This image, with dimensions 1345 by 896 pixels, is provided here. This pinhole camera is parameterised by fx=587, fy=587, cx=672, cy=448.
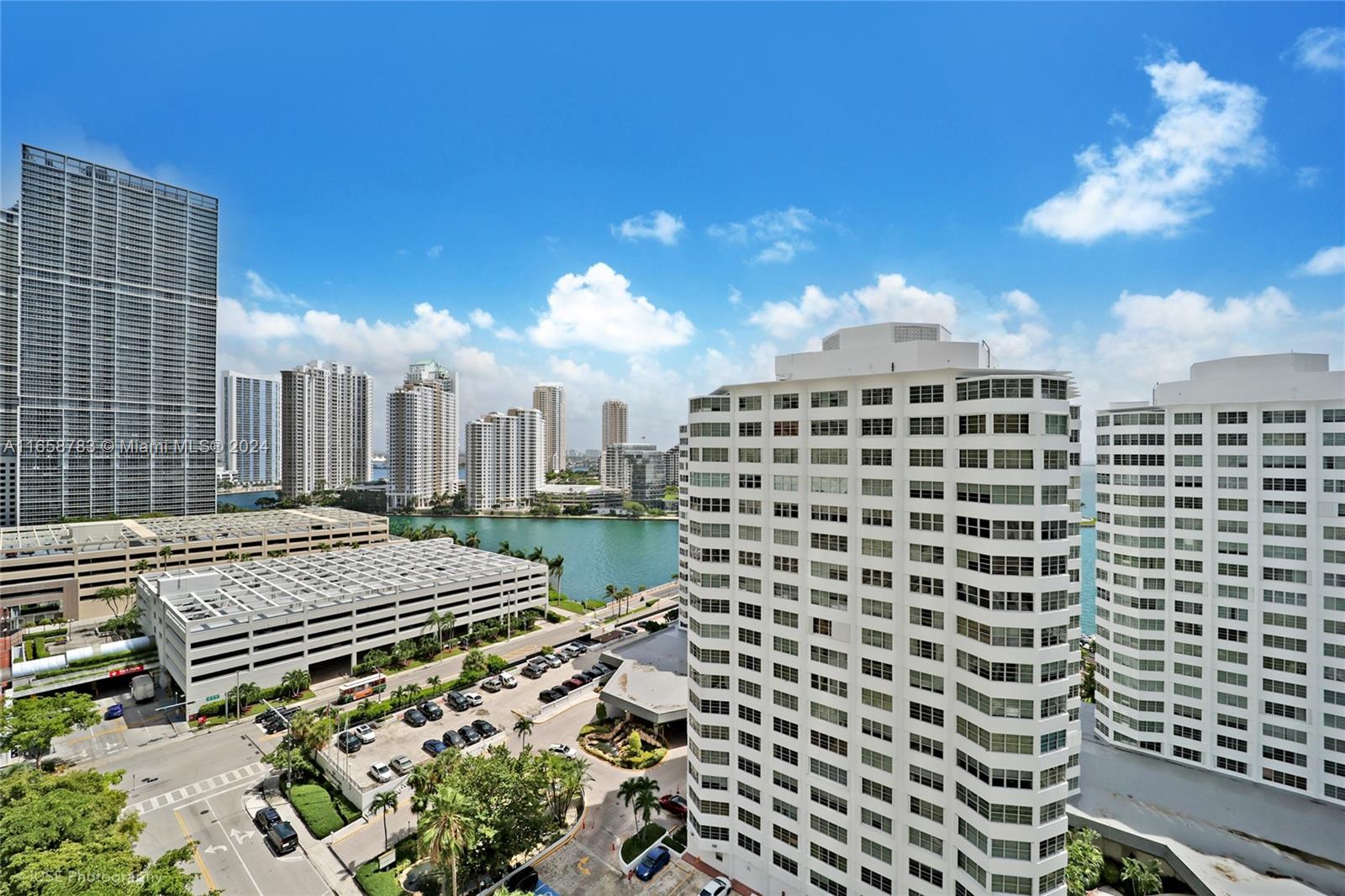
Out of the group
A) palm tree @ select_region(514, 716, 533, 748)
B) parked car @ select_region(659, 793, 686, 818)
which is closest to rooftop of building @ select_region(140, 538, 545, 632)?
palm tree @ select_region(514, 716, 533, 748)

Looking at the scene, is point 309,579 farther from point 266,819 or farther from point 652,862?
point 652,862

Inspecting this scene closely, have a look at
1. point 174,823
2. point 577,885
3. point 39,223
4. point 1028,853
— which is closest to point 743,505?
point 1028,853

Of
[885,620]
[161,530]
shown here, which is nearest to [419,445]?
[161,530]

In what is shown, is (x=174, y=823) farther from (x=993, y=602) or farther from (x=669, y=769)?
(x=993, y=602)

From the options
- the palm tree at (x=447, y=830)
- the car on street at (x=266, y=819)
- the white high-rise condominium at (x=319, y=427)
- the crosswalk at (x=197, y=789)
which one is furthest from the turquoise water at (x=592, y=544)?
the palm tree at (x=447, y=830)

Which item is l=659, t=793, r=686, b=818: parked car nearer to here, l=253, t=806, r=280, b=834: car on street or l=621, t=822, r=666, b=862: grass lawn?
l=621, t=822, r=666, b=862: grass lawn

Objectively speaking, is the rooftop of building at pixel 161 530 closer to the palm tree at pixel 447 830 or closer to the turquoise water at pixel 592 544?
the turquoise water at pixel 592 544

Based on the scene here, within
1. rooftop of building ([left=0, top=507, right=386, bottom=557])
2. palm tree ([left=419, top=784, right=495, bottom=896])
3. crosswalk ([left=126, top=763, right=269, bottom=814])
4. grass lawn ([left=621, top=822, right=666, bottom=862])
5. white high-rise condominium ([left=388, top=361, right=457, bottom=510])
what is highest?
white high-rise condominium ([left=388, top=361, right=457, bottom=510])
